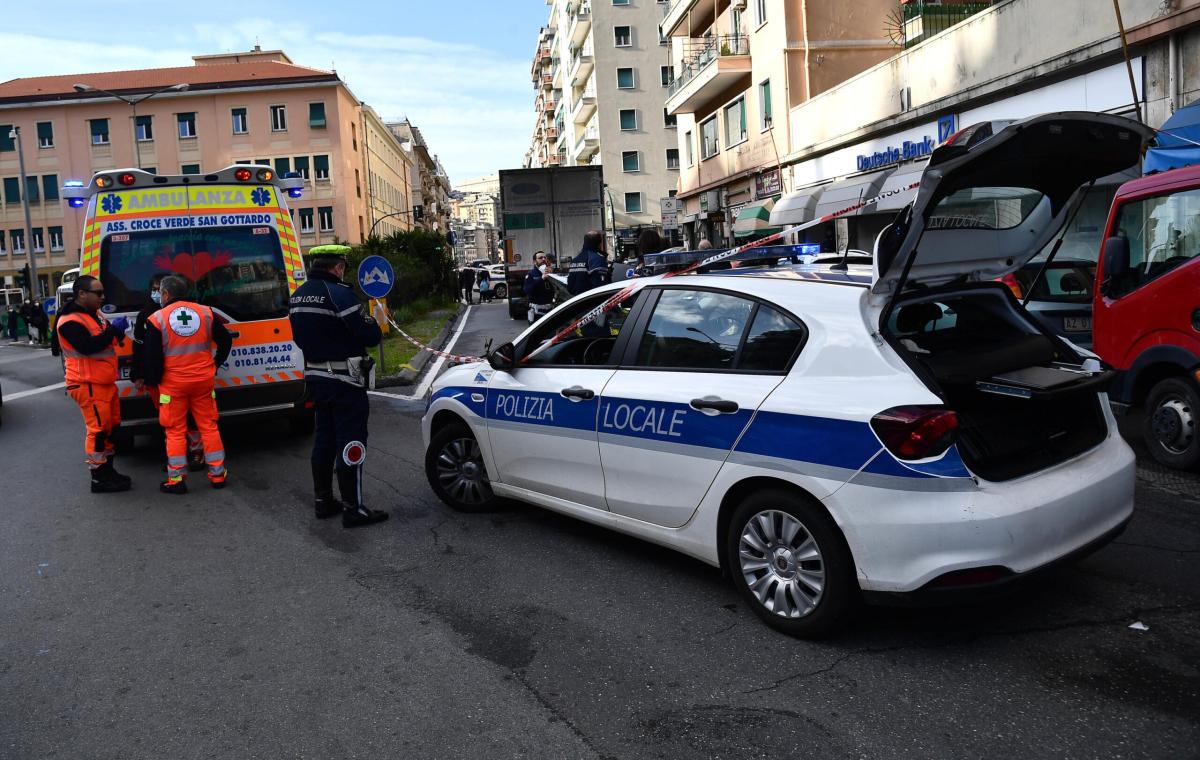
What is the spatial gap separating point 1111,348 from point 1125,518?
3547 mm

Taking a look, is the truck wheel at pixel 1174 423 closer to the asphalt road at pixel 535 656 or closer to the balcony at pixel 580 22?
the asphalt road at pixel 535 656

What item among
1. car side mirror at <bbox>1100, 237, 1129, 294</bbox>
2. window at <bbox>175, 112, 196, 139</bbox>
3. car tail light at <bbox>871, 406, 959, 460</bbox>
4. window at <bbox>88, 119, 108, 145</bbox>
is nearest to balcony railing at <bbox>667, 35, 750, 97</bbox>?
car side mirror at <bbox>1100, 237, 1129, 294</bbox>

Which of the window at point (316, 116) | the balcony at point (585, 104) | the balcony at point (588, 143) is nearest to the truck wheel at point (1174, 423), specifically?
the balcony at point (588, 143)

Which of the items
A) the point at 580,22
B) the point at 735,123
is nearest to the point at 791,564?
the point at 735,123

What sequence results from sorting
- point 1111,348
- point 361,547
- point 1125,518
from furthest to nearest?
point 1111,348
point 361,547
point 1125,518

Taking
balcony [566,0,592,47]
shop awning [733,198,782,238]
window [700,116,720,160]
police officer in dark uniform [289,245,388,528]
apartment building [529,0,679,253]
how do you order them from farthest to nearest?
balcony [566,0,592,47]
apartment building [529,0,679,253]
window [700,116,720,160]
shop awning [733,198,782,238]
police officer in dark uniform [289,245,388,528]

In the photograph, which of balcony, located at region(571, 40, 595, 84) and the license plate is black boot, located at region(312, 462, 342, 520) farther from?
balcony, located at region(571, 40, 595, 84)

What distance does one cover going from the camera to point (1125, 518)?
13.8 feet

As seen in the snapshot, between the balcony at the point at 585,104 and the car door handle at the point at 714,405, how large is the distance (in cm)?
6022

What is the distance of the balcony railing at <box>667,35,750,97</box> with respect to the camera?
27906mm

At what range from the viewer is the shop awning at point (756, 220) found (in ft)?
84.6

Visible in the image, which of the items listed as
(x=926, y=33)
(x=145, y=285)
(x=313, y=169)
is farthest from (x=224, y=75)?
(x=145, y=285)

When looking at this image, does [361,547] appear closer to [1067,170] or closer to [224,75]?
[1067,170]

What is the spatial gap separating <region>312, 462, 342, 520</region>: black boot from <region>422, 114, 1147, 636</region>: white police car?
2057mm
